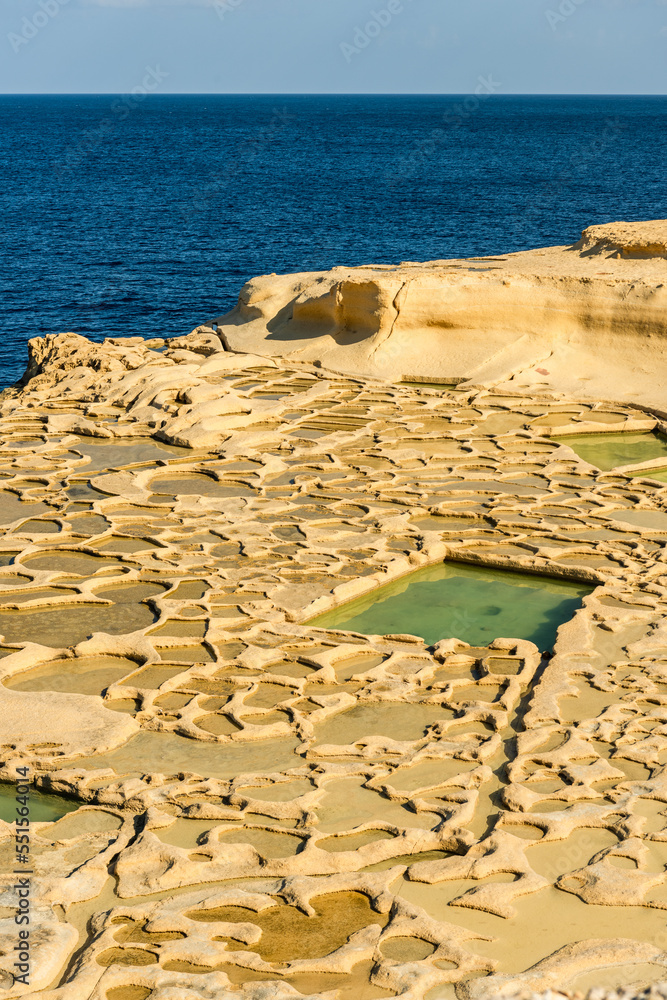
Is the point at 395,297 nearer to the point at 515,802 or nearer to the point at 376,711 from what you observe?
the point at 376,711

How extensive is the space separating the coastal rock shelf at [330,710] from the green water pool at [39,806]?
15mm

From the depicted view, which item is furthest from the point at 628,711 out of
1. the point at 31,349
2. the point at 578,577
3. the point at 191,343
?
the point at 31,349

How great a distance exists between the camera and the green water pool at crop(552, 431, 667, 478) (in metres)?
12.7

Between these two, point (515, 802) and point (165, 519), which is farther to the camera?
point (165, 519)

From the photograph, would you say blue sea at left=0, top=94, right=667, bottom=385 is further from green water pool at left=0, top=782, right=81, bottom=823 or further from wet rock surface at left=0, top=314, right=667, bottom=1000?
green water pool at left=0, top=782, right=81, bottom=823

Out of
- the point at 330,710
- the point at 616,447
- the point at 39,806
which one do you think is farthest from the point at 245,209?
the point at 39,806

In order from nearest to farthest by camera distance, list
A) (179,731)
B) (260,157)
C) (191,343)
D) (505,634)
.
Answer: (179,731)
(505,634)
(191,343)
(260,157)

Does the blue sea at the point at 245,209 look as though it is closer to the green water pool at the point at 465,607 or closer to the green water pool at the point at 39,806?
the green water pool at the point at 465,607

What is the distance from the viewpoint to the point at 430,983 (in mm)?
4812

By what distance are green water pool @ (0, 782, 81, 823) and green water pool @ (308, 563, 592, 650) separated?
284cm

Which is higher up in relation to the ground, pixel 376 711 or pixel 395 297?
pixel 395 297

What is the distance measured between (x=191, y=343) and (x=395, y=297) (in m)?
3.86

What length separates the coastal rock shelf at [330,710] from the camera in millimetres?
5168

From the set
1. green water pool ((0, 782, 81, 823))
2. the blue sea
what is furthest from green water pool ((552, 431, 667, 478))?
the blue sea
